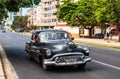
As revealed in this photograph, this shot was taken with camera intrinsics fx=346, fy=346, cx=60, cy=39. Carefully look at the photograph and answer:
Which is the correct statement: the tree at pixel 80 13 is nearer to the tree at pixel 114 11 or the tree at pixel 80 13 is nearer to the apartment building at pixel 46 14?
the tree at pixel 114 11

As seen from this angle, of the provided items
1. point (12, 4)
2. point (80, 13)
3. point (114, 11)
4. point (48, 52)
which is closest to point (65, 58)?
point (48, 52)

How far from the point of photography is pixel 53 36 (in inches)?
616

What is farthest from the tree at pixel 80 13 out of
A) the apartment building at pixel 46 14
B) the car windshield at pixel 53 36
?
the apartment building at pixel 46 14

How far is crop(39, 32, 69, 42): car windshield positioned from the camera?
15445mm

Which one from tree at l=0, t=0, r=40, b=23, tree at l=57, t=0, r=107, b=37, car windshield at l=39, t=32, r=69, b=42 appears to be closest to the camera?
car windshield at l=39, t=32, r=69, b=42

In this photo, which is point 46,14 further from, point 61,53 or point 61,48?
point 61,53

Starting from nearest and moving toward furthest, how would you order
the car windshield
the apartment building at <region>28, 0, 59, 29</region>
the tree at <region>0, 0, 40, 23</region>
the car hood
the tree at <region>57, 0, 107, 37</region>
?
the car hood < the car windshield < the tree at <region>0, 0, 40, 23</region> < the tree at <region>57, 0, 107, 37</region> < the apartment building at <region>28, 0, 59, 29</region>

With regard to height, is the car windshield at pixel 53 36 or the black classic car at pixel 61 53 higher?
the car windshield at pixel 53 36

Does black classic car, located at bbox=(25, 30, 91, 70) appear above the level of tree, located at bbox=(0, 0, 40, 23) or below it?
below

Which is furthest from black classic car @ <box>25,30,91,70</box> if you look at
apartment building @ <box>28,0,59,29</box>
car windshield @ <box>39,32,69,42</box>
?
apartment building @ <box>28,0,59,29</box>

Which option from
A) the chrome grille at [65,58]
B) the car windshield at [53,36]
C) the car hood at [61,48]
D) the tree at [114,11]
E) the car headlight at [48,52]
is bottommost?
the chrome grille at [65,58]

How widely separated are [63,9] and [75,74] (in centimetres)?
5778

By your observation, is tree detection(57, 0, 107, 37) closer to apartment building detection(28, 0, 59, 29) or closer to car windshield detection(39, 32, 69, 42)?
car windshield detection(39, 32, 69, 42)

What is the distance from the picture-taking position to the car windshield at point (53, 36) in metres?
15.4
